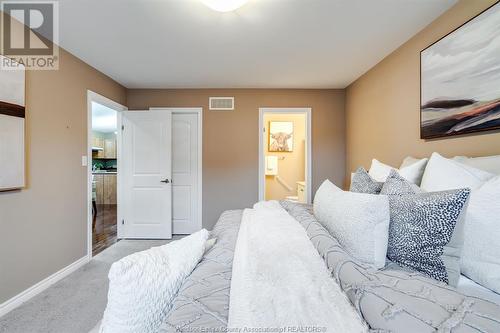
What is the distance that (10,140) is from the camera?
6.03 ft

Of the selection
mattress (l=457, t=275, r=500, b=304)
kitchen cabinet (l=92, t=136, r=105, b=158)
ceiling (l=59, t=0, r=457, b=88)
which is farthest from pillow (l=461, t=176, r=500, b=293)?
kitchen cabinet (l=92, t=136, r=105, b=158)

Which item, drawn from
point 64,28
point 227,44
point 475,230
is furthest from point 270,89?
point 475,230

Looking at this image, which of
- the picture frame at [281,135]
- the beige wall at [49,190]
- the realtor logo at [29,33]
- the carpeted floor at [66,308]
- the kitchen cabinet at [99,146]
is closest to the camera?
the carpeted floor at [66,308]

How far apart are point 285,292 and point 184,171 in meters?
3.39

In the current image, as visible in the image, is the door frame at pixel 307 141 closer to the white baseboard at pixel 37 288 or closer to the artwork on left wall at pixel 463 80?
the artwork on left wall at pixel 463 80

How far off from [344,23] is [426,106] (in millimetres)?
1022

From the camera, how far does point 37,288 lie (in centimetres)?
209

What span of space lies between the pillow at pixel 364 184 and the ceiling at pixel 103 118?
15.3ft

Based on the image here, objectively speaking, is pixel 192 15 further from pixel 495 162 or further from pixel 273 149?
pixel 273 149

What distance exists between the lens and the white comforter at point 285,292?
65 centimetres

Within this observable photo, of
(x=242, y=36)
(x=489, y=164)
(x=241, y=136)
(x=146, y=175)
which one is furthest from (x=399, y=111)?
(x=146, y=175)

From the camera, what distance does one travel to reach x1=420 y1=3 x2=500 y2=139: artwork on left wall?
1.42 metres

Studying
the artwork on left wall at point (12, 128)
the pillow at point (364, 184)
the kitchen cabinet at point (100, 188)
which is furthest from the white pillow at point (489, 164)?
the kitchen cabinet at point (100, 188)

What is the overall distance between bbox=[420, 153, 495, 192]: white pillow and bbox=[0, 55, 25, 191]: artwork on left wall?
302 centimetres
